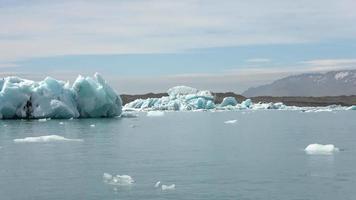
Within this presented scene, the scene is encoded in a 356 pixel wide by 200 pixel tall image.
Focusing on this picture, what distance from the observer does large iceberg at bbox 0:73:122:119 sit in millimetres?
43375

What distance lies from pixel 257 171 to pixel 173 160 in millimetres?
3544

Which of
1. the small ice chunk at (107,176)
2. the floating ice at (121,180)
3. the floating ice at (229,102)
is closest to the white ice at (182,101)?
the floating ice at (229,102)

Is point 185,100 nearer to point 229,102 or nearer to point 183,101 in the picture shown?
point 183,101

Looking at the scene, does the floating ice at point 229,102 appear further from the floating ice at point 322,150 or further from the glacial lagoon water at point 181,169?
the floating ice at point 322,150

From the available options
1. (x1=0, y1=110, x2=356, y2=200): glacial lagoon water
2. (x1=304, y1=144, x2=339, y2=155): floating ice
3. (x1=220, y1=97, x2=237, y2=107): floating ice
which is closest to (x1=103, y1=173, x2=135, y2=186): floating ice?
(x1=0, y1=110, x2=356, y2=200): glacial lagoon water

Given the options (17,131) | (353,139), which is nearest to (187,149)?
(353,139)

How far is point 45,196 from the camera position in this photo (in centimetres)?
1331

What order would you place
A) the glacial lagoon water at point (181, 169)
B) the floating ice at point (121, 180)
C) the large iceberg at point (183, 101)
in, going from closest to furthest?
1. the glacial lagoon water at point (181, 169)
2. the floating ice at point (121, 180)
3. the large iceberg at point (183, 101)

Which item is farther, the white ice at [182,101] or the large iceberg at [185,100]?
the white ice at [182,101]

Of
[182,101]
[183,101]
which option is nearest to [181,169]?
[183,101]

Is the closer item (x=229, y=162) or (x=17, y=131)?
(x=229, y=162)

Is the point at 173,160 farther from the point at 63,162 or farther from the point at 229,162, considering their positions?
the point at 63,162

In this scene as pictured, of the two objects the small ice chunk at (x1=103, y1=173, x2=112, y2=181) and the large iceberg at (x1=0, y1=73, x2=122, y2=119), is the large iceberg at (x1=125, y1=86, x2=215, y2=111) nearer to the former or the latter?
the large iceberg at (x1=0, y1=73, x2=122, y2=119)

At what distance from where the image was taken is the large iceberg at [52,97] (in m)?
43.4
